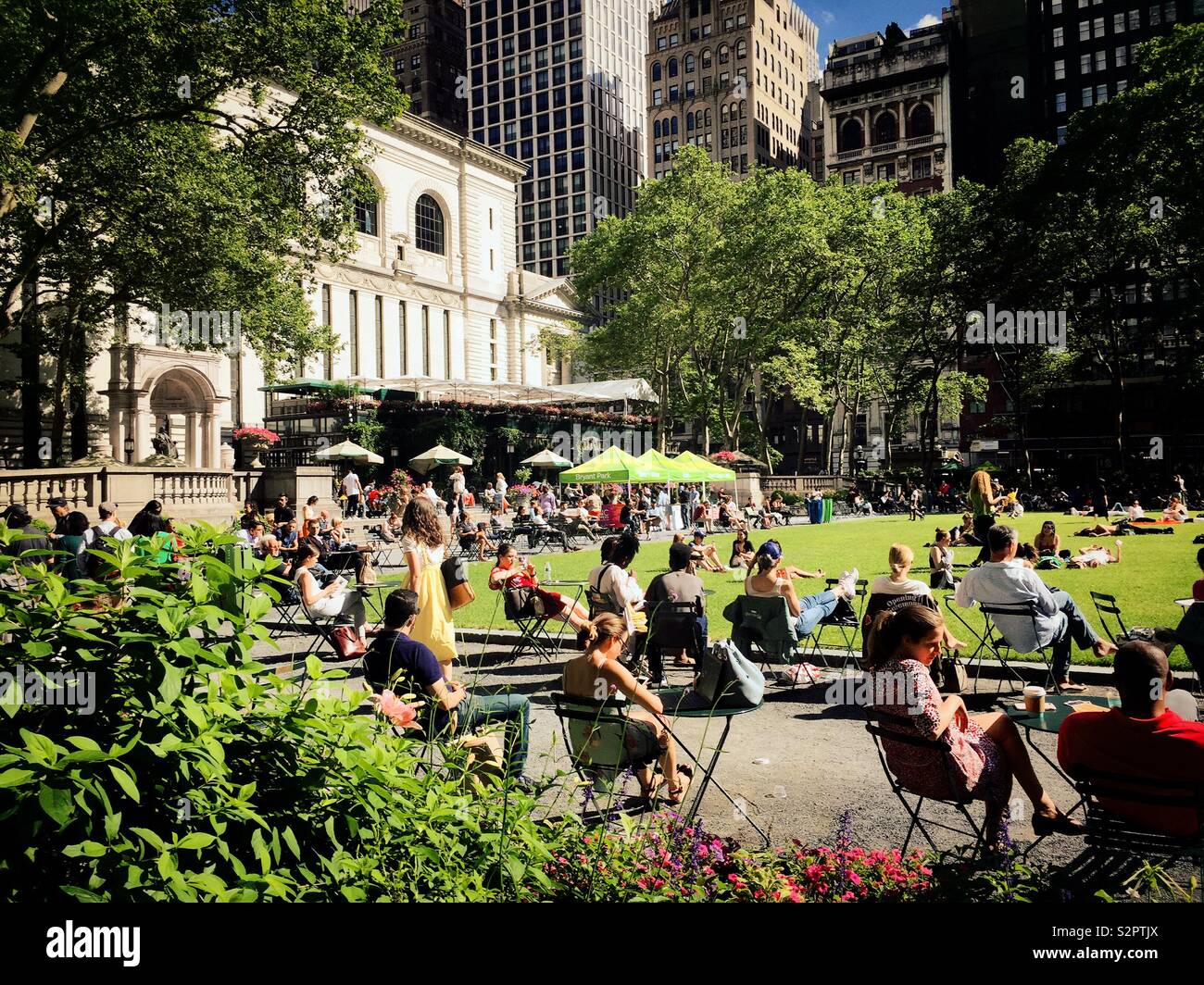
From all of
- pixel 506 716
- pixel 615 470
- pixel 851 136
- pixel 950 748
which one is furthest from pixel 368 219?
pixel 950 748

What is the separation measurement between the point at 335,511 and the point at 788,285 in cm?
2938

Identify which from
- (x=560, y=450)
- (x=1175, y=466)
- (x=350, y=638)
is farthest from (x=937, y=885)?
(x=1175, y=466)

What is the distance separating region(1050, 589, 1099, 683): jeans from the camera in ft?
27.0

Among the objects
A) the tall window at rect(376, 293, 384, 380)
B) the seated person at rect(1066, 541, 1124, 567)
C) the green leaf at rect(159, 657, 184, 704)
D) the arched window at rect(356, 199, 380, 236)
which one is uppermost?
the arched window at rect(356, 199, 380, 236)

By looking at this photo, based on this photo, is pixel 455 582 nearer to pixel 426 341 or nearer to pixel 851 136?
pixel 426 341

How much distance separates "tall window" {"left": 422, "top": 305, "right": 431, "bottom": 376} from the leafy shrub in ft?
209

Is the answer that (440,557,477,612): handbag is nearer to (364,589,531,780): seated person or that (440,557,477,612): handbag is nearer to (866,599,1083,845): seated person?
(364,589,531,780): seated person

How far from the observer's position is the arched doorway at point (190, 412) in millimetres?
38969

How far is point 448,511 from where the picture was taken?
3403cm

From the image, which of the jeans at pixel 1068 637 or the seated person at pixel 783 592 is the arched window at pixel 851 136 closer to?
the seated person at pixel 783 592

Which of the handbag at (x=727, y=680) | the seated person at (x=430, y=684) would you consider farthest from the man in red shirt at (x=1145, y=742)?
the seated person at (x=430, y=684)

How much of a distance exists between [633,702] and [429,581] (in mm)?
2175

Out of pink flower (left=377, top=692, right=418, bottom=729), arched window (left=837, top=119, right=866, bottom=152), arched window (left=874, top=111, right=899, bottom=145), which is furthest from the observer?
arched window (left=837, top=119, right=866, bottom=152)

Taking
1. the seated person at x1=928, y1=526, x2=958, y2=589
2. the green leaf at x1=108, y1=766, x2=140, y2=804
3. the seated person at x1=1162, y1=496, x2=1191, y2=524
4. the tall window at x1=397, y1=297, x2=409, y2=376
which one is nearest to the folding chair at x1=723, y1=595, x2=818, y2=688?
the seated person at x1=928, y1=526, x2=958, y2=589
